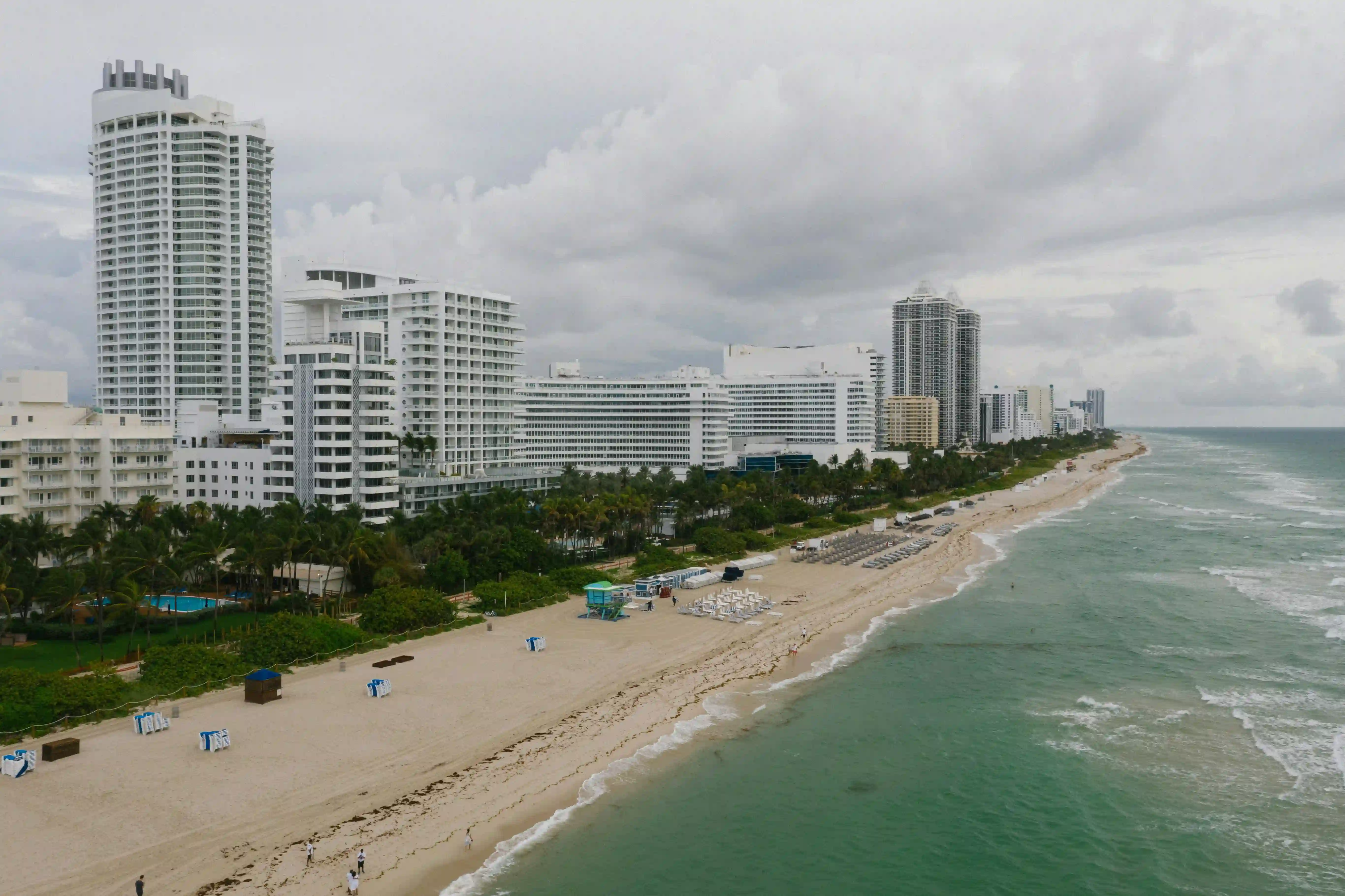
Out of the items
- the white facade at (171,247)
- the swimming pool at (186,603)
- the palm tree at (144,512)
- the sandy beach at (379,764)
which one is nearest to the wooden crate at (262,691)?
the sandy beach at (379,764)

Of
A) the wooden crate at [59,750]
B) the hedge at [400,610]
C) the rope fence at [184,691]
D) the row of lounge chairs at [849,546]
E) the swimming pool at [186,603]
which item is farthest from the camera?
the row of lounge chairs at [849,546]

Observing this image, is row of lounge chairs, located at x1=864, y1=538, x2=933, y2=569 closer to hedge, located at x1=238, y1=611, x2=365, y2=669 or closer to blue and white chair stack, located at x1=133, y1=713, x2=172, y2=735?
hedge, located at x1=238, y1=611, x2=365, y2=669

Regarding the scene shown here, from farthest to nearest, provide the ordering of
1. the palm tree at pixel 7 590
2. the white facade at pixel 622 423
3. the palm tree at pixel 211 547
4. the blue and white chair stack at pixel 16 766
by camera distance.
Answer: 1. the white facade at pixel 622 423
2. the palm tree at pixel 211 547
3. the palm tree at pixel 7 590
4. the blue and white chair stack at pixel 16 766

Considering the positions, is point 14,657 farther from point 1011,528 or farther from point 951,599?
point 1011,528

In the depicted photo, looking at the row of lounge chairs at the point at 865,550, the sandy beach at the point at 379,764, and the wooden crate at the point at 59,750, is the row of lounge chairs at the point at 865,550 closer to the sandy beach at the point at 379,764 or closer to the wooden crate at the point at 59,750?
the sandy beach at the point at 379,764

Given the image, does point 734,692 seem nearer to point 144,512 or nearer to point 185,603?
point 185,603

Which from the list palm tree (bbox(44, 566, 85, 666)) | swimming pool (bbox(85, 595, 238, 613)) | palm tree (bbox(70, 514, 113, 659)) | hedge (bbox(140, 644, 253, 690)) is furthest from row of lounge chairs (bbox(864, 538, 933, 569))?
palm tree (bbox(44, 566, 85, 666))
